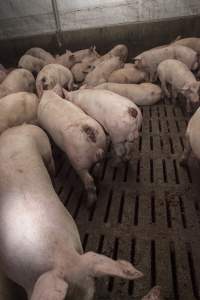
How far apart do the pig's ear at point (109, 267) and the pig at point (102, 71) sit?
2764mm

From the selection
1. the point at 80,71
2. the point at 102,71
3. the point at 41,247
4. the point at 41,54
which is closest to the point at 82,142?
the point at 41,247

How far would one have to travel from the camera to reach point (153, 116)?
3174 mm

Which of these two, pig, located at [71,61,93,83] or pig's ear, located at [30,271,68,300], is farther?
pig, located at [71,61,93,83]

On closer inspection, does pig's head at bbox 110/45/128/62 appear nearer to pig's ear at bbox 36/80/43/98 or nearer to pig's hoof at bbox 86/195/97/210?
pig's ear at bbox 36/80/43/98

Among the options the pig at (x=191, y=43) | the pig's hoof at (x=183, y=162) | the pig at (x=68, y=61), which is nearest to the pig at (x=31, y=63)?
the pig at (x=68, y=61)

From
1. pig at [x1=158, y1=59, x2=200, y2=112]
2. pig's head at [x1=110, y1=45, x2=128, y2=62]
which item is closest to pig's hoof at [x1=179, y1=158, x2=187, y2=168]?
pig at [x1=158, y1=59, x2=200, y2=112]

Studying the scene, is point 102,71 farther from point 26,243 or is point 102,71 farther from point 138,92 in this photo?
point 26,243

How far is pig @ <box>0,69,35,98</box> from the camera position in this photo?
334 cm

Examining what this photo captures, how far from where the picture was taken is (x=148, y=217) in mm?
1886

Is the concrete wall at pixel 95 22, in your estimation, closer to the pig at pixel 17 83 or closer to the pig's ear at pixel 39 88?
the pig at pixel 17 83

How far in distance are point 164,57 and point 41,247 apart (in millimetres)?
3167

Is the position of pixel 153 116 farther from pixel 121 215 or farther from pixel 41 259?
pixel 41 259

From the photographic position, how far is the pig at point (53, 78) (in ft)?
11.5

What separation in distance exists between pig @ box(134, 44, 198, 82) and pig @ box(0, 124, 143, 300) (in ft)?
8.72
